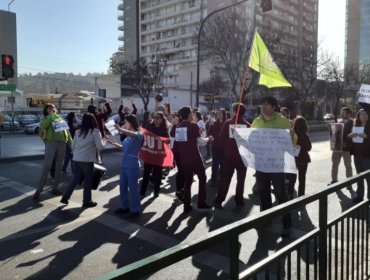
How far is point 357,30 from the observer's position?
124m

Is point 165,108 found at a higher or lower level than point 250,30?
lower

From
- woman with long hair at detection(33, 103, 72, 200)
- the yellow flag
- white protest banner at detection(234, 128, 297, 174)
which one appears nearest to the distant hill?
woman with long hair at detection(33, 103, 72, 200)

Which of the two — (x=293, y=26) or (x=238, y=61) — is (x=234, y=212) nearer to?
(x=238, y=61)

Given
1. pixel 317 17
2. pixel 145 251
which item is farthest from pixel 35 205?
pixel 317 17

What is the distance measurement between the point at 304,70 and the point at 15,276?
4887cm

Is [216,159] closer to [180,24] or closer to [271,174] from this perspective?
[271,174]

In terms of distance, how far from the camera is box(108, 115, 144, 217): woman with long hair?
6.61m

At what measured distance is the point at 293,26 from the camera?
4053 inches

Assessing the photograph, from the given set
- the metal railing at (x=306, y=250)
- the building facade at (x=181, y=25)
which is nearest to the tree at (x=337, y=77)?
the building facade at (x=181, y=25)

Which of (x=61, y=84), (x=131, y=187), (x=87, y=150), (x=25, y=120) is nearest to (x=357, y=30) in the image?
(x=61, y=84)

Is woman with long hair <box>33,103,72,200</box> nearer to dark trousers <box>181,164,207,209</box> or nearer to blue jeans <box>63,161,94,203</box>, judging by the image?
blue jeans <box>63,161,94,203</box>

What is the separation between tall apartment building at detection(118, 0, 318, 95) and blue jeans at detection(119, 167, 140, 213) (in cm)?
7915

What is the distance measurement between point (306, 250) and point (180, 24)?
313 ft

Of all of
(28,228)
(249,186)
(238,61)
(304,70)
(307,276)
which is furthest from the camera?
(304,70)
